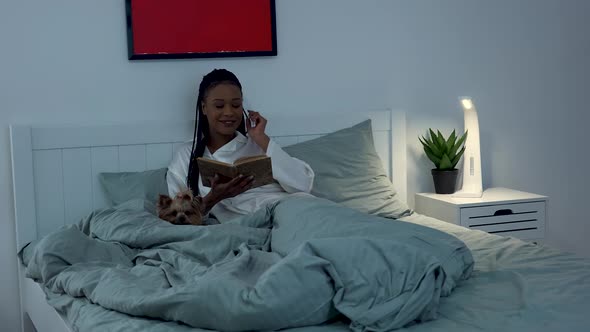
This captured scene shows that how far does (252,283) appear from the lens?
1766 mm

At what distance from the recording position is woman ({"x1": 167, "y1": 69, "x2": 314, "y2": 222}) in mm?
2807

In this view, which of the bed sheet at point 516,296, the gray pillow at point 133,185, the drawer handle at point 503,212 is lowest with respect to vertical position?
the bed sheet at point 516,296

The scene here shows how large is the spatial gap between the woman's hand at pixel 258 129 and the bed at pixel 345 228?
189 mm

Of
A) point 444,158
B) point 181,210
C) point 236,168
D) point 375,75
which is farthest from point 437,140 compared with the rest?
point 181,210

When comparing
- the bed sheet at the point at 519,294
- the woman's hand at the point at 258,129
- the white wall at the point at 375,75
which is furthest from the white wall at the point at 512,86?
the bed sheet at the point at 519,294

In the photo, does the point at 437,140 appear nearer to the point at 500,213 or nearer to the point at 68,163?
the point at 500,213

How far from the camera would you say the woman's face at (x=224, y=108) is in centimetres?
290

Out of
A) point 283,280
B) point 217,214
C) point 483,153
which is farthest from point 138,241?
point 483,153

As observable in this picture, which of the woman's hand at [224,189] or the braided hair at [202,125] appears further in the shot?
the braided hair at [202,125]

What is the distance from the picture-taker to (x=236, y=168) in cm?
260

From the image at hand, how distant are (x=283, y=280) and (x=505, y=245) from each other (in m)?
1.09

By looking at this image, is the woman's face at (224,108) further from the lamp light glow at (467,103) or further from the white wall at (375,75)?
the lamp light glow at (467,103)

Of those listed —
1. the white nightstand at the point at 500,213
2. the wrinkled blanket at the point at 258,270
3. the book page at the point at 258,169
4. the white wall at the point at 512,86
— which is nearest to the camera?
the wrinkled blanket at the point at 258,270

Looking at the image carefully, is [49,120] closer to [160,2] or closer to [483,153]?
[160,2]
